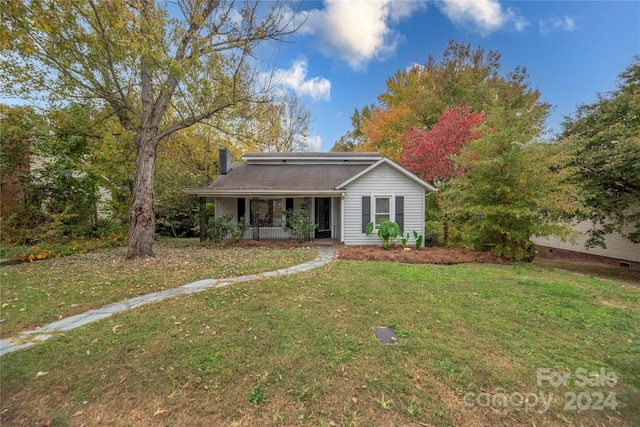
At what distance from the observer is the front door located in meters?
12.9

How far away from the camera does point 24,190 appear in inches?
345

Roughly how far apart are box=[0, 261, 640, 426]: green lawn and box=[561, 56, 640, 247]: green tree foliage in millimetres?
7742

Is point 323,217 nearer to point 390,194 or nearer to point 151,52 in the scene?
point 390,194

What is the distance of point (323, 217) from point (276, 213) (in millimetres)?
2363

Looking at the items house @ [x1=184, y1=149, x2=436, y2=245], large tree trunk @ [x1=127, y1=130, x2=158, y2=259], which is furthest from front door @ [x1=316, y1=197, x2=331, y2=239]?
large tree trunk @ [x1=127, y1=130, x2=158, y2=259]

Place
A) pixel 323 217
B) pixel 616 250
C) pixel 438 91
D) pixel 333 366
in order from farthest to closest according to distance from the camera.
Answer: pixel 438 91, pixel 323 217, pixel 616 250, pixel 333 366

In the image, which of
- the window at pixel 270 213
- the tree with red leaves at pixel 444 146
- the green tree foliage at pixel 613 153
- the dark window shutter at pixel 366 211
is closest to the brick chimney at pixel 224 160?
the window at pixel 270 213

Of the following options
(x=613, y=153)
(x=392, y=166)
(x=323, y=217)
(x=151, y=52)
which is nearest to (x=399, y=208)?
(x=392, y=166)

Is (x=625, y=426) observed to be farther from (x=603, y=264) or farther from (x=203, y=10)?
(x=603, y=264)

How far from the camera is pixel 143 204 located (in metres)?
7.31

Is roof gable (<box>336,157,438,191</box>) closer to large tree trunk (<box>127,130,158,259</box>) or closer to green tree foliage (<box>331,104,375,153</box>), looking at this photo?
large tree trunk (<box>127,130,158,259</box>)

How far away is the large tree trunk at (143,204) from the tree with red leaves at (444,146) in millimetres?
11433

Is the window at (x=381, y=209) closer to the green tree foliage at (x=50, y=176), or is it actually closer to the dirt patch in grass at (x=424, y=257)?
the dirt patch in grass at (x=424, y=257)

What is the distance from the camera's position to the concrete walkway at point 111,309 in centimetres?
316
